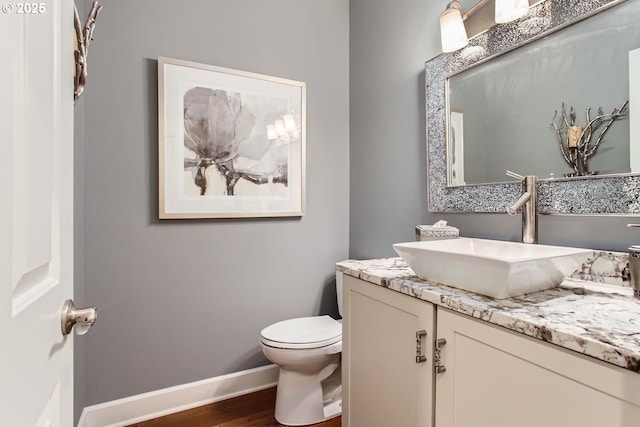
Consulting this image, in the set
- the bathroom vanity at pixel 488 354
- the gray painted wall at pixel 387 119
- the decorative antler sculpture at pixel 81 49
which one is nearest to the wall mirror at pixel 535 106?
the gray painted wall at pixel 387 119

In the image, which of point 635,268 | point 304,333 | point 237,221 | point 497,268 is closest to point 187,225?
point 237,221

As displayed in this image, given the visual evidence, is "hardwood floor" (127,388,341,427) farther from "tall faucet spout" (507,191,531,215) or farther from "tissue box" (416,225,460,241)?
"tall faucet spout" (507,191,531,215)

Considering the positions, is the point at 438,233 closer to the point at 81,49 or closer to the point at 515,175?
the point at 515,175

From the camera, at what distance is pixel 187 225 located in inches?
73.6

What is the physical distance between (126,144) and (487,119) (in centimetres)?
172

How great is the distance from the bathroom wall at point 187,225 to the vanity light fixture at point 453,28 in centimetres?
94

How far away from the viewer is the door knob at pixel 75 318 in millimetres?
611

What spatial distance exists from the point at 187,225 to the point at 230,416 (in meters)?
1.04

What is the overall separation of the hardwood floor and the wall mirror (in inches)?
54.8

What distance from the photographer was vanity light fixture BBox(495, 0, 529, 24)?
4.07 feet

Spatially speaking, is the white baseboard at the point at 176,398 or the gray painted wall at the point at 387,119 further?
the gray painted wall at the point at 387,119
